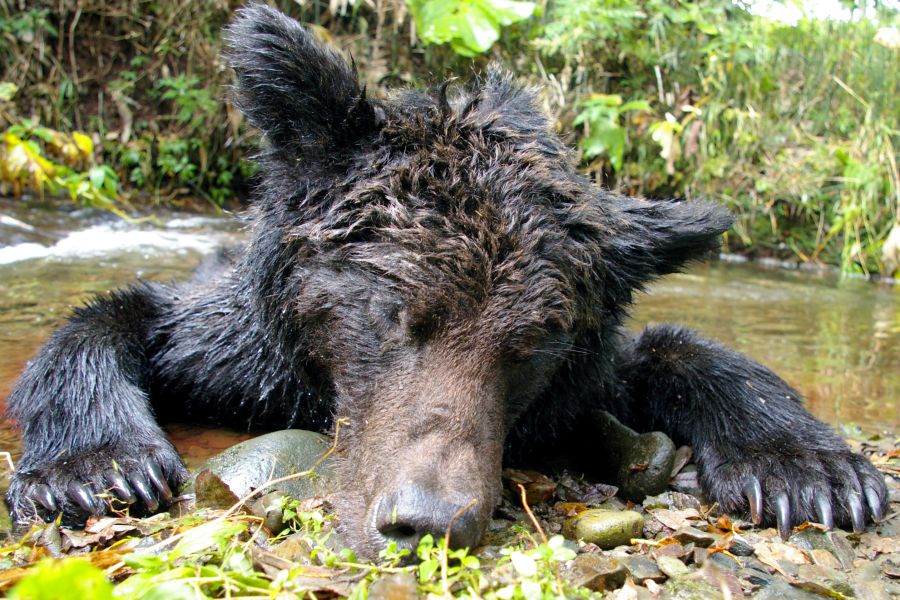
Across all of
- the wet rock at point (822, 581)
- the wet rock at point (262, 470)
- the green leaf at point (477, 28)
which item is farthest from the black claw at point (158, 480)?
the green leaf at point (477, 28)

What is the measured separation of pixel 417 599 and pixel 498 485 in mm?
685

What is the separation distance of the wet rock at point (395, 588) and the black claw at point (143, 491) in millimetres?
1219

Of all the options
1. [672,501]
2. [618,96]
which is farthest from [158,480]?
[618,96]

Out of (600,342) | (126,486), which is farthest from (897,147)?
(126,486)

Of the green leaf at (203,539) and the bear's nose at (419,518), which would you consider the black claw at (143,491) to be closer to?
the green leaf at (203,539)

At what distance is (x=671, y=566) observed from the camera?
229 centimetres

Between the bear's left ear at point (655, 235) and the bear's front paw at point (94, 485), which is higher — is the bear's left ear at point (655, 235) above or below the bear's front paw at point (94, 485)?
above

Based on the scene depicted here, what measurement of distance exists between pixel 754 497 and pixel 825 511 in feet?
0.82

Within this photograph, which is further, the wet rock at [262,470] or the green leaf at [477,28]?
the green leaf at [477,28]

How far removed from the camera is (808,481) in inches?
117

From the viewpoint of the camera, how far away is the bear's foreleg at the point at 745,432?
9.59 feet

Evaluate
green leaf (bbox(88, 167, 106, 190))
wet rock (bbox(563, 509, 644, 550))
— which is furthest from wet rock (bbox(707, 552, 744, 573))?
green leaf (bbox(88, 167, 106, 190))

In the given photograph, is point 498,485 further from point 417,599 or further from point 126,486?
point 126,486

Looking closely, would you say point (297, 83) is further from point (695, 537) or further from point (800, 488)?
point (800, 488)
